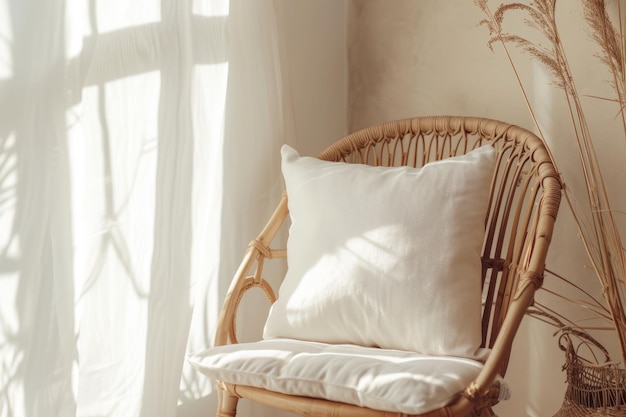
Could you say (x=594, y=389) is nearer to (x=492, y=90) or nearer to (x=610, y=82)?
(x=610, y=82)

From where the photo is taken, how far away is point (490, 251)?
1.77m

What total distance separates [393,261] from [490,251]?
1.16 ft

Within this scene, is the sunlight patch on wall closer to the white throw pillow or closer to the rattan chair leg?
the white throw pillow

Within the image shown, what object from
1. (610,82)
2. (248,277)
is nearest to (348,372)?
(248,277)

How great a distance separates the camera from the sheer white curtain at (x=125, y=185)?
143cm

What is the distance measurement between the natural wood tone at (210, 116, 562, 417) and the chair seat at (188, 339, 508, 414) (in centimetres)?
3

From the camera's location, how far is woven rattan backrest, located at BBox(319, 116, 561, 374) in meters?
1.51

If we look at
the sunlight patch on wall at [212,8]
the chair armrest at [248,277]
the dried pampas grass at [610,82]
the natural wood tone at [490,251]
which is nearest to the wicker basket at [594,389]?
the dried pampas grass at [610,82]

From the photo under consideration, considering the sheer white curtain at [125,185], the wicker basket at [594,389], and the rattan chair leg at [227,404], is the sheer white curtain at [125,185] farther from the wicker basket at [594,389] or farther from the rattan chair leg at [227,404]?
the wicker basket at [594,389]

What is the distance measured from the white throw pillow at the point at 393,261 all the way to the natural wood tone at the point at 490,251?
11cm

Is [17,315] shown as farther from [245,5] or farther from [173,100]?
[245,5]

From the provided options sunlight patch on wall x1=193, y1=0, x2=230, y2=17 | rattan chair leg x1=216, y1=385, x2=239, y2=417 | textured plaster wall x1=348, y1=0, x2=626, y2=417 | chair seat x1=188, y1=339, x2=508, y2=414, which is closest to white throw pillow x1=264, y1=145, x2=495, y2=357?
chair seat x1=188, y1=339, x2=508, y2=414

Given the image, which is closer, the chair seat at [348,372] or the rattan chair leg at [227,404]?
the chair seat at [348,372]

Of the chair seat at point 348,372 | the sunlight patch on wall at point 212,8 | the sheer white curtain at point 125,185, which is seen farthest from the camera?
the sunlight patch on wall at point 212,8
